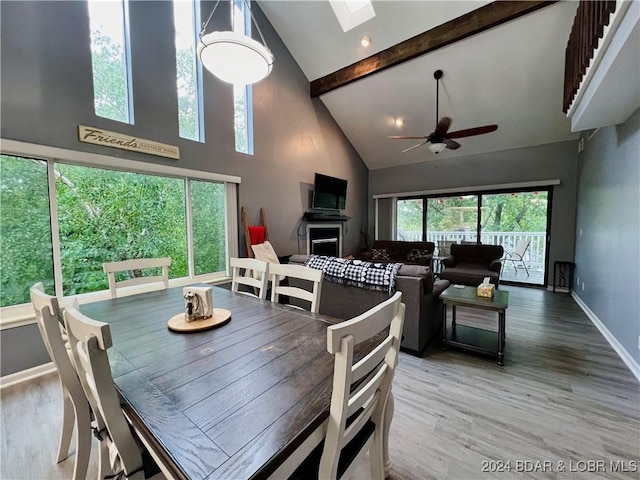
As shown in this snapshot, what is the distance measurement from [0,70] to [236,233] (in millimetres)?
2746

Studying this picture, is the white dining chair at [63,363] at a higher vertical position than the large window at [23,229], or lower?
lower

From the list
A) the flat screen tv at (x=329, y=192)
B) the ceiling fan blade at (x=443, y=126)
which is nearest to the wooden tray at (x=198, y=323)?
the ceiling fan blade at (x=443, y=126)

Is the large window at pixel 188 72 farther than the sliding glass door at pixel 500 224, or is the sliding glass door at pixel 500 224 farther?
the sliding glass door at pixel 500 224

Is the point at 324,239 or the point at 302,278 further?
the point at 324,239

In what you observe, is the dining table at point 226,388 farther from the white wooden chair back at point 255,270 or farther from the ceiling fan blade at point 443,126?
the ceiling fan blade at point 443,126

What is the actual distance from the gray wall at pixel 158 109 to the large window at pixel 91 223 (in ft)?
0.93

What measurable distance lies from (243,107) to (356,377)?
4645mm

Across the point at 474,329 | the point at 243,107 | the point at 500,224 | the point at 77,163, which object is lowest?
the point at 474,329

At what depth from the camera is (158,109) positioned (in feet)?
10.8

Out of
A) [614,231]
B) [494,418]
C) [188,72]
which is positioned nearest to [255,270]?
[494,418]

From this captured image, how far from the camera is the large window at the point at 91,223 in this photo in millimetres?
2451

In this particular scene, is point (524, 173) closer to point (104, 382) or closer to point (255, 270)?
point (255, 270)

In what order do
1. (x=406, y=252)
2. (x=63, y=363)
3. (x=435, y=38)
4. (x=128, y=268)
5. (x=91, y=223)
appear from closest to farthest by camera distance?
(x=63, y=363)
(x=128, y=268)
(x=91, y=223)
(x=435, y=38)
(x=406, y=252)

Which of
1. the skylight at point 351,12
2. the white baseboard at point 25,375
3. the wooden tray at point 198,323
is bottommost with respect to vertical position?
the white baseboard at point 25,375
